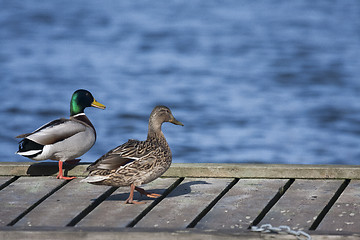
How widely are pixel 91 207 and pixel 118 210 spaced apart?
8.0 inches

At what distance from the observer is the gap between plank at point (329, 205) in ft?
16.5

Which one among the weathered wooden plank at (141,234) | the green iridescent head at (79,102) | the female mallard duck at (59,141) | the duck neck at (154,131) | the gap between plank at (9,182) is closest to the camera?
the weathered wooden plank at (141,234)

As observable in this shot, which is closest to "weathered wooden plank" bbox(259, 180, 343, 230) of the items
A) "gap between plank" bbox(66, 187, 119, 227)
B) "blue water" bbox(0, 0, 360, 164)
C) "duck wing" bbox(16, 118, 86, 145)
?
"gap between plank" bbox(66, 187, 119, 227)

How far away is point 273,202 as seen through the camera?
5.45 metres

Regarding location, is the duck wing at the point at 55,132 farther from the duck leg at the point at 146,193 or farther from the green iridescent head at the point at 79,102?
the duck leg at the point at 146,193

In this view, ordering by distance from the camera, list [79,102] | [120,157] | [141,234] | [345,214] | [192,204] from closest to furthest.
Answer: [141,234], [345,214], [192,204], [120,157], [79,102]

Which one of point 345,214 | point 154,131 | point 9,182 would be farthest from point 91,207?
point 345,214

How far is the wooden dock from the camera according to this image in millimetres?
4789

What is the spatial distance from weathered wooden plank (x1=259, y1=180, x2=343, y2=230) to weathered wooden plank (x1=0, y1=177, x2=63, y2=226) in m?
1.49

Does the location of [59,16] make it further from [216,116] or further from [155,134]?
[155,134]

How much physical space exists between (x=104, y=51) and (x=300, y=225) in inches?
661

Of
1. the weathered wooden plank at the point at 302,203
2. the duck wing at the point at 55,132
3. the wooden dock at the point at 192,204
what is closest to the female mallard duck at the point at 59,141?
the duck wing at the point at 55,132

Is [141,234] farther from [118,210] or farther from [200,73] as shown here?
[200,73]

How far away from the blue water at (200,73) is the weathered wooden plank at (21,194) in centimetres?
723
